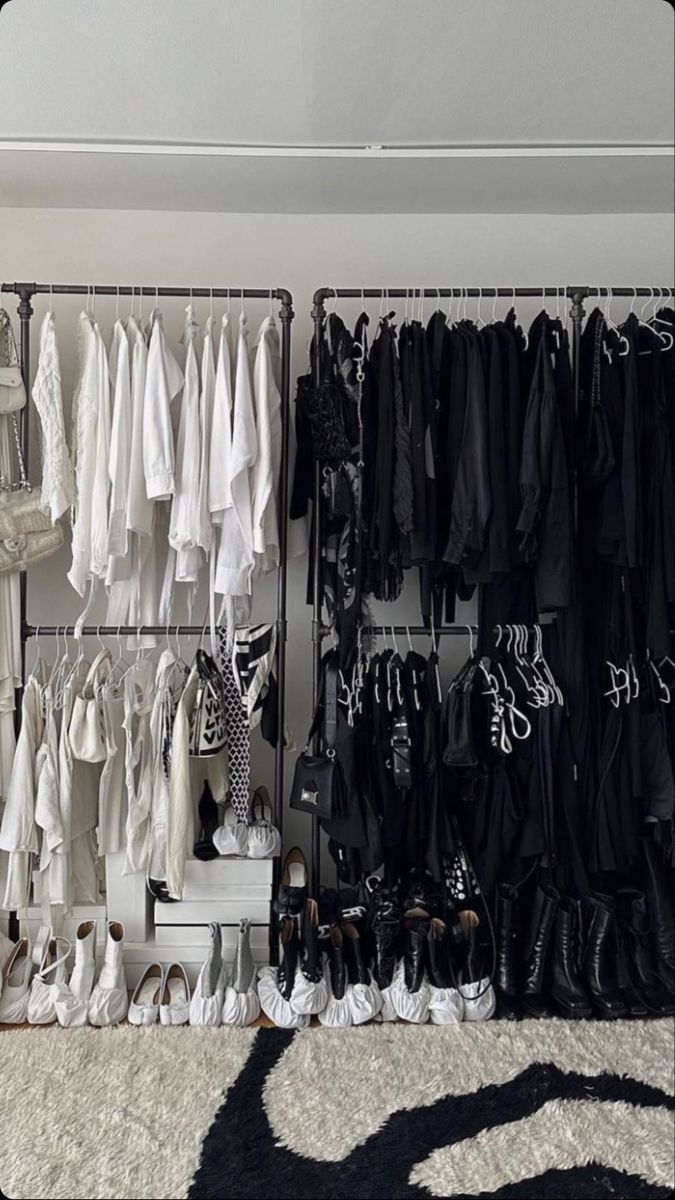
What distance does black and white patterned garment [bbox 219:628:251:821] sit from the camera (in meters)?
2.08

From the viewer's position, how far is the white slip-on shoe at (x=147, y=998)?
1.93m

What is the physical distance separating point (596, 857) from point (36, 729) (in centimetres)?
158

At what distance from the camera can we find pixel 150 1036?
1.87 metres

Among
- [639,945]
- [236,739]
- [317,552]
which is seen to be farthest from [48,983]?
[639,945]

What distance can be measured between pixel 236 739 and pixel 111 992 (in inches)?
28.4

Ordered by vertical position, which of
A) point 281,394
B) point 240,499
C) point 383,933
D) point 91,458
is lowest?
point 383,933

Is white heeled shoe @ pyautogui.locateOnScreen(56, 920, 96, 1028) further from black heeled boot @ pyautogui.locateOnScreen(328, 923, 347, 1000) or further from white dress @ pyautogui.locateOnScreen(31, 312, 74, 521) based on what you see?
white dress @ pyautogui.locateOnScreen(31, 312, 74, 521)

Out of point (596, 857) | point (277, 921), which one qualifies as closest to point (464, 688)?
point (596, 857)

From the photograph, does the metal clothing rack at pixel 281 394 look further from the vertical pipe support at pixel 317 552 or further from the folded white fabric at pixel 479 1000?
the folded white fabric at pixel 479 1000

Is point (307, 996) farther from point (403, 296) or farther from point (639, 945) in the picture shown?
point (403, 296)

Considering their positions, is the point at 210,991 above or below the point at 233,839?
below

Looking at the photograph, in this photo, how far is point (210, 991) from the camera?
1.95 m

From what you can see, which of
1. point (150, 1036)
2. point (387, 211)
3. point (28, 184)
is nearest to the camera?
point (150, 1036)

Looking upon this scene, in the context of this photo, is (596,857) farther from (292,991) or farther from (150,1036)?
(150,1036)
